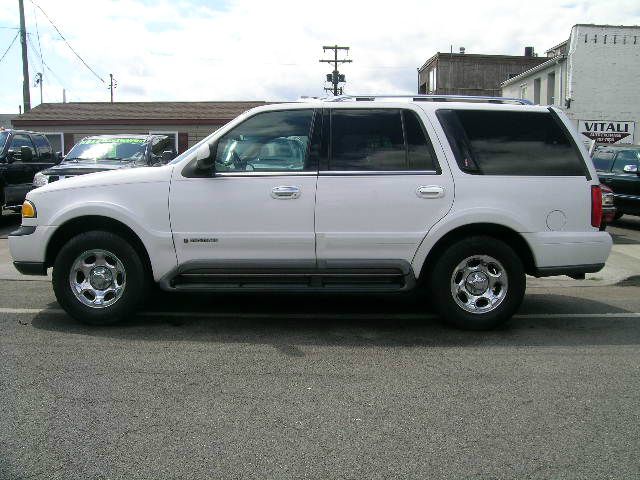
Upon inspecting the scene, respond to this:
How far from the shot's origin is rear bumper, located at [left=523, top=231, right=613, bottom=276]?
17.9ft

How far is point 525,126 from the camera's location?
18.3 ft

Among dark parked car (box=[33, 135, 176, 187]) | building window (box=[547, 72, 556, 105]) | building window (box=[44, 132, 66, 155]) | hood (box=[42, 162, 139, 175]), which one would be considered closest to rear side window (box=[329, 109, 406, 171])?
dark parked car (box=[33, 135, 176, 187])

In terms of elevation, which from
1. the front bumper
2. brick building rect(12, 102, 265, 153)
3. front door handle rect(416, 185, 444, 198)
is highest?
brick building rect(12, 102, 265, 153)

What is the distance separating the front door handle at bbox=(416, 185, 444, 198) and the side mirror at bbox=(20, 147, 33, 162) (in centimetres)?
996

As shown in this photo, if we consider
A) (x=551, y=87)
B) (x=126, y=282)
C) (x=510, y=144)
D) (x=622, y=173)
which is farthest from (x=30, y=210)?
(x=551, y=87)

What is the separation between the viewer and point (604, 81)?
23.2m

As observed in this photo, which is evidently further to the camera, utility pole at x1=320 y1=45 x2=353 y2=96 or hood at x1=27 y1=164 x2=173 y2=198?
utility pole at x1=320 y1=45 x2=353 y2=96

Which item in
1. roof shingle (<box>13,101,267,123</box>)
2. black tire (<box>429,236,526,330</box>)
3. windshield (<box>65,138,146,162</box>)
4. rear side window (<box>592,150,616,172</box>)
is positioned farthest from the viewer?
roof shingle (<box>13,101,267,123</box>)

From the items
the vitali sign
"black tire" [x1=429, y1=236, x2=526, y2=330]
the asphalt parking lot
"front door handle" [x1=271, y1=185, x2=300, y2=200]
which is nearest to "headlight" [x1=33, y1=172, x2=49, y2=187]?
the asphalt parking lot

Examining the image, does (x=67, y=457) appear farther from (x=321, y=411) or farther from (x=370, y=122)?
(x=370, y=122)

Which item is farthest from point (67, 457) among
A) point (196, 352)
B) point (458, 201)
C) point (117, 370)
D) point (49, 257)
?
point (458, 201)

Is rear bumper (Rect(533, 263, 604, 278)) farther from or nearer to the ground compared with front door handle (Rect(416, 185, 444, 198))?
nearer to the ground

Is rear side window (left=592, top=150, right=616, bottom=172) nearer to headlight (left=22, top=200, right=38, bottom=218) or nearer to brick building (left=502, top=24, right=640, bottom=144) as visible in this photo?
brick building (left=502, top=24, right=640, bottom=144)

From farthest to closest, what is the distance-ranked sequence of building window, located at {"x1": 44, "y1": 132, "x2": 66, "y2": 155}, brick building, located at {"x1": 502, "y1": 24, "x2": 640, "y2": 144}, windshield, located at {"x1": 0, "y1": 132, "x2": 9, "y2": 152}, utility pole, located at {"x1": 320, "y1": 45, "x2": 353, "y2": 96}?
utility pole, located at {"x1": 320, "y1": 45, "x2": 353, "y2": 96}
building window, located at {"x1": 44, "y1": 132, "x2": 66, "y2": 155}
brick building, located at {"x1": 502, "y1": 24, "x2": 640, "y2": 144}
windshield, located at {"x1": 0, "y1": 132, "x2": 9, "y2": 152}
